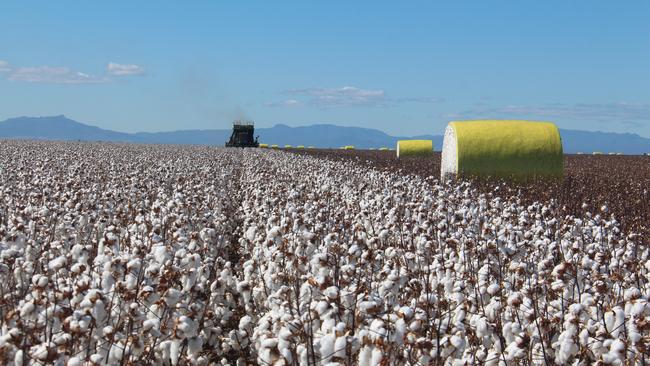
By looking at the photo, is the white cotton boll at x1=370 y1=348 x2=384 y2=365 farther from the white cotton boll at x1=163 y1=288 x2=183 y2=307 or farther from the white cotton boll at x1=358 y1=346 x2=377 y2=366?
the white cotton boll at x1=163 y1=288 x2=183 y2=307

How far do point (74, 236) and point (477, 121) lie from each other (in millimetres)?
17765

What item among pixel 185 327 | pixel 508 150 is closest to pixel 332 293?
pixel 185 327

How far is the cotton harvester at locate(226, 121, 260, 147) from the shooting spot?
77.3m

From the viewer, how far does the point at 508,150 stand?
23.7 metres

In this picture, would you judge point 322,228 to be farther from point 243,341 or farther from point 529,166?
point 529,166

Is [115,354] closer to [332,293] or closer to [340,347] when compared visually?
[332,293]

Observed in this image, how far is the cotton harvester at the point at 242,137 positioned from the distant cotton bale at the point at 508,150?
5439 centimetres

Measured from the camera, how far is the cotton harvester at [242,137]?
77.3 metres

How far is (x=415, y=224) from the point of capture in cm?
1123

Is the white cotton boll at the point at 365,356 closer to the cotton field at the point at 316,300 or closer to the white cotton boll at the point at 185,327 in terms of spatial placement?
the cotton field at the point at 316,300

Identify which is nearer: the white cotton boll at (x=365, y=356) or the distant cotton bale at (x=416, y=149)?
the white cotton boll at (x=365, y=356)

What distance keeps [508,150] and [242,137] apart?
56.1 meters

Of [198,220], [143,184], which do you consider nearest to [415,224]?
[198,220]

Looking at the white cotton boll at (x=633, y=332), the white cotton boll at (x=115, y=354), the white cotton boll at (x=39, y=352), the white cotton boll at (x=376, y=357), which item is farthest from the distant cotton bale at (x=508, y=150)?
the white cotton boll at (x=39, y=352)
